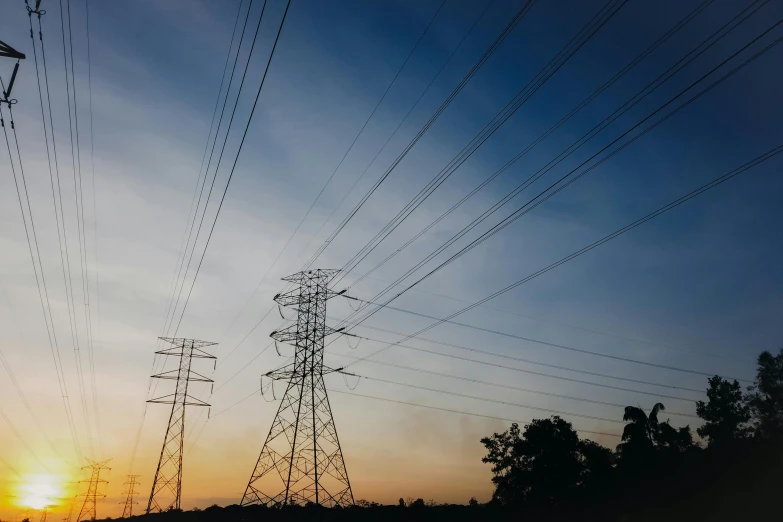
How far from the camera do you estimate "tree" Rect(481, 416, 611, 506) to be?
200ft

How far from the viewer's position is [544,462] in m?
62.4

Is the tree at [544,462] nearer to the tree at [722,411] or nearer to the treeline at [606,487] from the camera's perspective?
the treeline at [606,487]

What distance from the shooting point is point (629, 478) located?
40625 millimetres

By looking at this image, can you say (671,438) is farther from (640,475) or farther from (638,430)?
(640,475)

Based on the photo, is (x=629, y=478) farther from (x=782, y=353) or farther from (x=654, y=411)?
(x=782, y=353)

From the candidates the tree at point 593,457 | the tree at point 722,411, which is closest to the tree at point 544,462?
the tree at point 593,457

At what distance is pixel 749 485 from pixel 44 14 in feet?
155

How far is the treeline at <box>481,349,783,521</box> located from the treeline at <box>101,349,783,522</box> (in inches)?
2.7

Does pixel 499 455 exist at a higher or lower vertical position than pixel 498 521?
higher

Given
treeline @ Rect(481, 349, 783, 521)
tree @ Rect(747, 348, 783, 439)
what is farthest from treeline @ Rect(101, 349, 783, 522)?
tree @ Rect(747, 348, 783, 439)

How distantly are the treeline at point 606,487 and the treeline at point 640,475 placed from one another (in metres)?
0.07

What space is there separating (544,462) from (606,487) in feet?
74.9

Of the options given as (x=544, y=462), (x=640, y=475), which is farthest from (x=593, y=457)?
(x=640, y=475)

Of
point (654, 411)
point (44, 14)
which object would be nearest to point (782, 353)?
point (654, 411)
